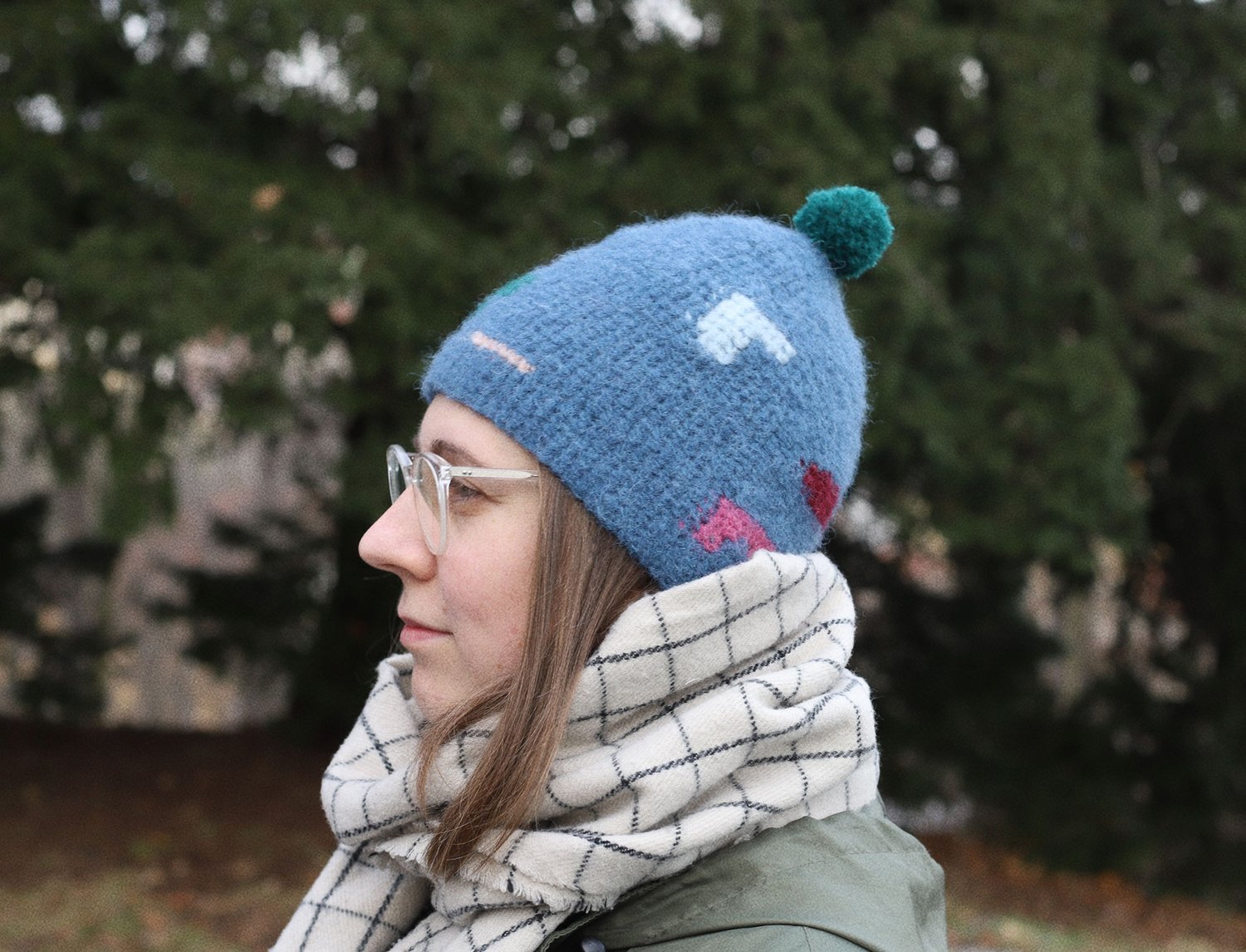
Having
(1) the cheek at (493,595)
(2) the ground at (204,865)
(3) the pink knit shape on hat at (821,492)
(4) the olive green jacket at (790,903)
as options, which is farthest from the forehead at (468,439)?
(2) the ground at (204,865)

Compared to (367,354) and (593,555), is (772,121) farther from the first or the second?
(593,555)

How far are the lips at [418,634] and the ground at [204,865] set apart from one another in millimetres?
4019

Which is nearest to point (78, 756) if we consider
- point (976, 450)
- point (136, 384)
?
point (136, 384)

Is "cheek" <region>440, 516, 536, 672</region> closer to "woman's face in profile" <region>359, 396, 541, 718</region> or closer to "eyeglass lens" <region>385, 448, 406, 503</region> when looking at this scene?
"woman's face in profile" <region>359, 396, 541, 718</region>

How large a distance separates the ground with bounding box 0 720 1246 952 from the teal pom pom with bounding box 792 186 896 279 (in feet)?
14.3

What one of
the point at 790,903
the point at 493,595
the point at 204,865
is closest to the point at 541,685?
the point at 493,595

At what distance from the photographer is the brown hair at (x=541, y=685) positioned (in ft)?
4.88

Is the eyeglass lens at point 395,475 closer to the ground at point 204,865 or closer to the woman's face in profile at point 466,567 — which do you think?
the woman's face in profile at point 466,567

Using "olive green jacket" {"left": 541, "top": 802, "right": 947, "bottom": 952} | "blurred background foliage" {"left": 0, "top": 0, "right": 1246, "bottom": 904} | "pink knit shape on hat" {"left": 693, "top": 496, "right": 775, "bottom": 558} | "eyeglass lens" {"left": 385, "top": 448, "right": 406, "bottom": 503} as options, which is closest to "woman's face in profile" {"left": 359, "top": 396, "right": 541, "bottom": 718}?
"eyeglass lens" {"left": 385, "top": 448, "right": 406, "bottom": 503}

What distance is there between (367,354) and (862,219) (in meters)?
3.58

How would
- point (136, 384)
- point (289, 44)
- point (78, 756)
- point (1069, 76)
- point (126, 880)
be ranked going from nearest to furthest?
1. point (289, 44)
2. point (136, 384)
3. point (1069, 76)
4. point (126, 880)
5. point (78, 756)

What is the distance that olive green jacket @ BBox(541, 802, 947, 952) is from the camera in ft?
4.51

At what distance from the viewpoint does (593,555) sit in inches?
62.0

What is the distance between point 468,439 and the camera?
64.1 inches
